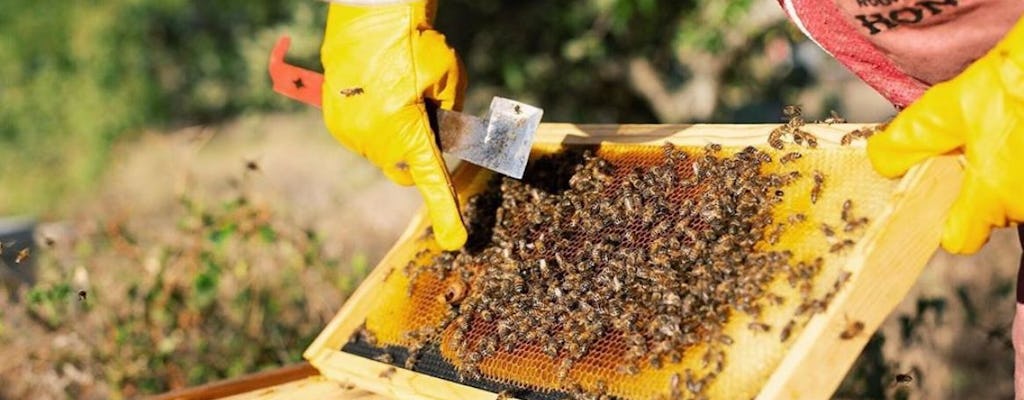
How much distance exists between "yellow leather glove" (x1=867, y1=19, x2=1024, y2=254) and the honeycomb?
178 millimetres

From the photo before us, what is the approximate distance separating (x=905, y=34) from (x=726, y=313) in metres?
0.90

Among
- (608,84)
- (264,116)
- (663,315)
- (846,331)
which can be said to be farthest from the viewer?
(264,116)

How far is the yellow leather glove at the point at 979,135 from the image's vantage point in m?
2.31

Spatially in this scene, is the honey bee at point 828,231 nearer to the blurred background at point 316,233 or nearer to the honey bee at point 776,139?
the honey bee at point 776,139

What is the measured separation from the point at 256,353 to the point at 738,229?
3.34 metres

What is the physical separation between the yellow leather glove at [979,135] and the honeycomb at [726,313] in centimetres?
18

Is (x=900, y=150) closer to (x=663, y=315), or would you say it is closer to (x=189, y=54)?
(x=663, y=315)

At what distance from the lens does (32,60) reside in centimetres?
1695

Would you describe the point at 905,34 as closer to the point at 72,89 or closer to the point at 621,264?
the point at 621,264

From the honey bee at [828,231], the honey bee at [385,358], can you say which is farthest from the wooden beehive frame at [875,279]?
the honey bee at [385,358]

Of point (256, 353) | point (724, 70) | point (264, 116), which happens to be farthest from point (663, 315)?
point (264, 116)

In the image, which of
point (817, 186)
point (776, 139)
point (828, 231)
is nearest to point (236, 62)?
point (776, 139)

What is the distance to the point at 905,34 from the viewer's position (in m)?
2.87

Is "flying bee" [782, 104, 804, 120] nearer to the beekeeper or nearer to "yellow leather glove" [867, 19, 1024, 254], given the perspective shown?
the beekeeper
